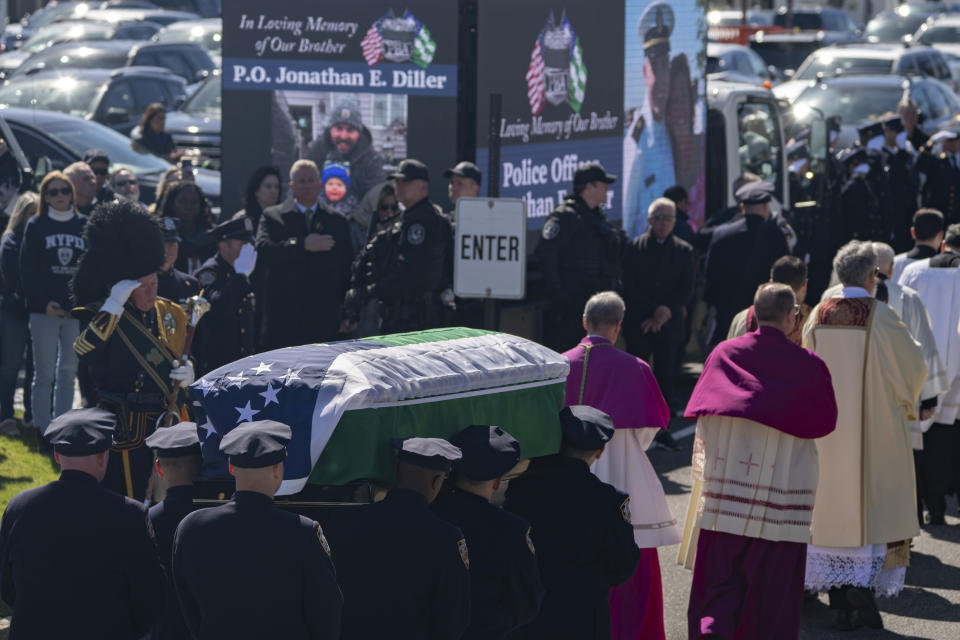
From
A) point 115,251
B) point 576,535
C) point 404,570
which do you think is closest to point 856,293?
point 576,535

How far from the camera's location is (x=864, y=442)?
26.1ft

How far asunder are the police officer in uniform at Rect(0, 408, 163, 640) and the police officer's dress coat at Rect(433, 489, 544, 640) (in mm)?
1008

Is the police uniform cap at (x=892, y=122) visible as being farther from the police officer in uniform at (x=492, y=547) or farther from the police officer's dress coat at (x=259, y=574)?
the police officer's dress coat at (x=259, y=574)

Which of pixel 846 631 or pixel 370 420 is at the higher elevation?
pixel 370 420

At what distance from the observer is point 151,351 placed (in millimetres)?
7355

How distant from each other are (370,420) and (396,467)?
295 millimetres

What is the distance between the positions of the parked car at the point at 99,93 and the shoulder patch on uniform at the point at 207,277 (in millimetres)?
10839

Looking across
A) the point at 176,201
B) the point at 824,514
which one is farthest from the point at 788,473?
the point at 176,201

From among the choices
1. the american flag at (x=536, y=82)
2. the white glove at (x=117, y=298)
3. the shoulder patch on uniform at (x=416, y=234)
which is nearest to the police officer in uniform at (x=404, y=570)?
the white glove at (x=117, y=298)

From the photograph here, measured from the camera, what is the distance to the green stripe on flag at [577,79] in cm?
1198

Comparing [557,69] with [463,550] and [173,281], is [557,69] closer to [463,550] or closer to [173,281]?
[173,281]

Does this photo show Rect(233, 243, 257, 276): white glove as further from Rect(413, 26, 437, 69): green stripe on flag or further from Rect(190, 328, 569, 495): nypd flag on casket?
Rect(190, 328, 569, 495): nypd flag on casket

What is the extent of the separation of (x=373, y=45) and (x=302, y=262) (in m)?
1.79

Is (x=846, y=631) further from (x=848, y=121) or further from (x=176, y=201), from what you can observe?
(x=848, y=121)
